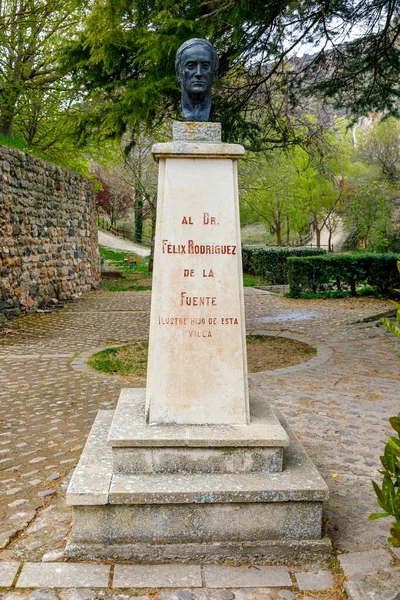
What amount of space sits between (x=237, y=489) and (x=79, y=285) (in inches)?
539

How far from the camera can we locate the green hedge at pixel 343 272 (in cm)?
1388

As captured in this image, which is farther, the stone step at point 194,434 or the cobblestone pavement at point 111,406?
the cobblestone pavement at point 111,406

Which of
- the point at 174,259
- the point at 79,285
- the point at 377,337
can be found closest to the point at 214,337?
the point at 174,259

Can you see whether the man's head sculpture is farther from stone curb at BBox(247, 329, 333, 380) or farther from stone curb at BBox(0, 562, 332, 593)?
stone curb at BBox(247, 329, 333, 380)

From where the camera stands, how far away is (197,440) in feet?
9.90

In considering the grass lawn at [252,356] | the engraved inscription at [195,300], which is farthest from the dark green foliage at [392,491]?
the grass lawn at [252,356]

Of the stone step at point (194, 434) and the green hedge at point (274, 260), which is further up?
the green hedge at point (274, 260)

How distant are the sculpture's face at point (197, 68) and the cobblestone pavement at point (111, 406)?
8.85ft

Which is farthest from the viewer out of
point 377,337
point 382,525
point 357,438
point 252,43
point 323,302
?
point 323,302

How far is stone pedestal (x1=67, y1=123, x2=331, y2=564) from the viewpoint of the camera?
2.82 meters

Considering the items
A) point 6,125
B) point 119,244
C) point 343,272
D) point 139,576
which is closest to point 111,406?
point 139,576

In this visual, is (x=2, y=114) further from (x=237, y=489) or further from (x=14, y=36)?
(x=237, y=489)

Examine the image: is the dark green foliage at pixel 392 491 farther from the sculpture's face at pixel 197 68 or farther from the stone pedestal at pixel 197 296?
the sculpture's face at pixel 197 68

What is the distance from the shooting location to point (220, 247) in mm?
3322
